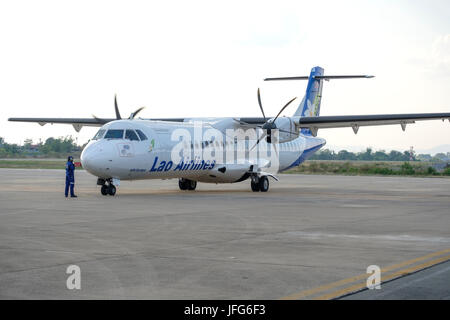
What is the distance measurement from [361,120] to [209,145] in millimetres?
6786

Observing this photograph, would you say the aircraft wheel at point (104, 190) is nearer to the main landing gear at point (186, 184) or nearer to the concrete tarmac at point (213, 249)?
the concrete tarmac at point (213, 249)

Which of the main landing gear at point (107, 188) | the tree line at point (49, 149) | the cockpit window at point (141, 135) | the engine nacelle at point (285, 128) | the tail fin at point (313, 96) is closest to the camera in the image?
the main landing gear at point (107, 188)

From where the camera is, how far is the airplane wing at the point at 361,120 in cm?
2677

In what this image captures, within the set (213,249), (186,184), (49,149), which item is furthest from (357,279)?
(49,149)

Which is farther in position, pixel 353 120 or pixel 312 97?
pixel 312 97

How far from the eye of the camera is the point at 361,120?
91.8 ft

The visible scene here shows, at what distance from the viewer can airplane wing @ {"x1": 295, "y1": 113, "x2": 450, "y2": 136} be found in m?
26.8

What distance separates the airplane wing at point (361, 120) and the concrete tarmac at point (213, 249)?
8434 mm

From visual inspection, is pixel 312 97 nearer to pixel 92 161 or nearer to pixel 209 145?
pixel 209 145

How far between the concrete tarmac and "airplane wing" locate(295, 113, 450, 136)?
27.7 ft

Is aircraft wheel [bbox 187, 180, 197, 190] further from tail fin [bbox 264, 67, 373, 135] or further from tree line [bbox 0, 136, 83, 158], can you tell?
tree line [bbox 0, 136, 83, 158]

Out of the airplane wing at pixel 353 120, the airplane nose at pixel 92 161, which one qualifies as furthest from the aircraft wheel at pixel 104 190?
the airplane wing at pixel 353 120
